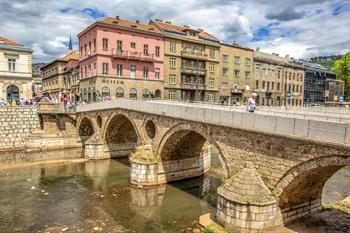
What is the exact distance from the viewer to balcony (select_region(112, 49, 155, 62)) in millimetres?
35912

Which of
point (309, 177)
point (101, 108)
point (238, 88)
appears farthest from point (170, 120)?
point (238, 88)

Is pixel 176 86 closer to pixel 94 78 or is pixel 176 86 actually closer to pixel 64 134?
pixel 94 78

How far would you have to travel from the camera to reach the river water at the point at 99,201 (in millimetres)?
14117

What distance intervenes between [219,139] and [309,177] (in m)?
4.60

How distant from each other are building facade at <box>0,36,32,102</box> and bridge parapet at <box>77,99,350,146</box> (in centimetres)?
2806

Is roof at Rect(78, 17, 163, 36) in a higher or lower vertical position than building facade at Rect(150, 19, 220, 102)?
higher

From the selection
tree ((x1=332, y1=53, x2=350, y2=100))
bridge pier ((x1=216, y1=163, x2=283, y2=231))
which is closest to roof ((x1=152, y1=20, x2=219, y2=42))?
tree ((x1=332, y1=53, x2=350, y2=100))

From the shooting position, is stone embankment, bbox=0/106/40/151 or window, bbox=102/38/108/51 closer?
stone embankment, bbox=0/106/40/151

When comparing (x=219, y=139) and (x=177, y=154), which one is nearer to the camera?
(x=219, y=139)

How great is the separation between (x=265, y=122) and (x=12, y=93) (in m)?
38.9

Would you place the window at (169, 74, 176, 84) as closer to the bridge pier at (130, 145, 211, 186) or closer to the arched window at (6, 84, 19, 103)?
the bridge pier at (130, 145, 211, 186)

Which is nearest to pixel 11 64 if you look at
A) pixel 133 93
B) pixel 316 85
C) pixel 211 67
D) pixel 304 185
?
pixel 133 93

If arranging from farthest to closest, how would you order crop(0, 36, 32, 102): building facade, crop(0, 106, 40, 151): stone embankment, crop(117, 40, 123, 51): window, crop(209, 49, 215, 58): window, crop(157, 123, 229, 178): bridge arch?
crop(209, 49, 215, 58): window
crop(0, 36, 32, 102): building facade
crop(117, 40, 123, 51): window
crop(0, 106, 40, 151): stone embankment
crop(157, 123, 229, 178): bridge arch

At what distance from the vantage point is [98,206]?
649 inches
